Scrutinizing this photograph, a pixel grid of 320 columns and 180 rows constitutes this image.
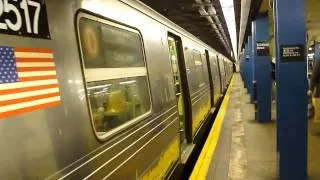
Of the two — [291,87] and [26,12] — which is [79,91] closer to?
[26,12]

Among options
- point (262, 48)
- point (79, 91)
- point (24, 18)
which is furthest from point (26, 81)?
point (262, 48)

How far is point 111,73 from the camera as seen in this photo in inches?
121

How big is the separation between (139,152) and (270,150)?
3.91m

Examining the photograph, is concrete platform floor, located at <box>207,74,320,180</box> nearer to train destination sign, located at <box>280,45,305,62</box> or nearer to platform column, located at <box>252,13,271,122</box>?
platform column, located at <box>252,13,271,122</box>

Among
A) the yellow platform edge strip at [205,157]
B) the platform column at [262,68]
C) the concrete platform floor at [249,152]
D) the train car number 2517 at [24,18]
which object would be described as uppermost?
Result: the train car number 2517 at [24,18]

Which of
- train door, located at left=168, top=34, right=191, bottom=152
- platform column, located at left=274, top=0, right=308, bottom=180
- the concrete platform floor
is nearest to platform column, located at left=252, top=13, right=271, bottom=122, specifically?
the concrete platform floor

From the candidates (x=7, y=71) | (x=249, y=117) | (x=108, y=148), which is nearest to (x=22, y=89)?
(x=7, y=71)

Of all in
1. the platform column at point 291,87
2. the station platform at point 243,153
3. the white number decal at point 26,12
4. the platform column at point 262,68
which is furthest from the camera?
the platform column at point 262,68

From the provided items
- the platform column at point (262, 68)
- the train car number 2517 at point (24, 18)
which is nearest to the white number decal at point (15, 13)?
the train car number 2517 at point (24, 18)

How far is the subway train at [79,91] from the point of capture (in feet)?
6.22

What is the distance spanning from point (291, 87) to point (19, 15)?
11.6 feet

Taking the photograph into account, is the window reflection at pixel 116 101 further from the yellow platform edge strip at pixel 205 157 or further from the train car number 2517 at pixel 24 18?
the yellow platform edge strip at pixel 205 157

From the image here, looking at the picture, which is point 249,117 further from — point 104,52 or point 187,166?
point 104,52

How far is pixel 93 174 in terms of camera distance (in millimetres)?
2543
